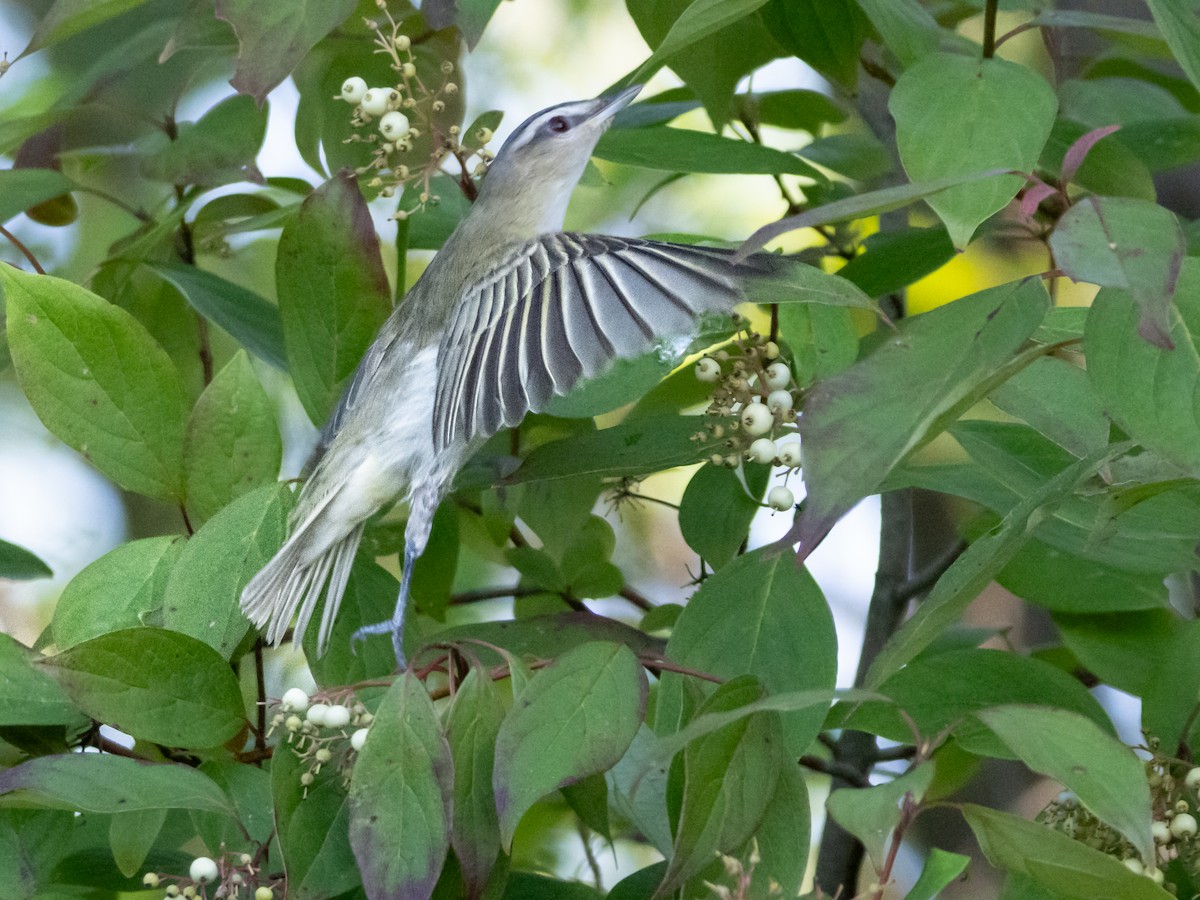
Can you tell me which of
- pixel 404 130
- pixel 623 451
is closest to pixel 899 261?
pixel 623 451

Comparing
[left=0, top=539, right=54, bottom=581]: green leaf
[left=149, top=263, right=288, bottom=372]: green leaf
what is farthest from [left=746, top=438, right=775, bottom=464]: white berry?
[left=0, top=539, right=54, bottom=581]: green leaf

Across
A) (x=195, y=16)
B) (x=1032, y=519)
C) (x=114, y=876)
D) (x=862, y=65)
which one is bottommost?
(x=114, y=876)

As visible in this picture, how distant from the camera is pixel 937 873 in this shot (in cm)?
62

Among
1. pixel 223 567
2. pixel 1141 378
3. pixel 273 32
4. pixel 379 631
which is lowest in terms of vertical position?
pixel 379 631

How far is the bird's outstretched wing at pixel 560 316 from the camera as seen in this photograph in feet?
2.63

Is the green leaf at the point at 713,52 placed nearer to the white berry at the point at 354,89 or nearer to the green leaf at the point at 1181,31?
the white berry at the point at 354,89

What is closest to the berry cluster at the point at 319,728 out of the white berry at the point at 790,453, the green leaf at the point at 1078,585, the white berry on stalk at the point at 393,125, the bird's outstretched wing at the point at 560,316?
the bird's outstretched wing at the point at 560,316

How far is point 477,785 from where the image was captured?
69 centimetres

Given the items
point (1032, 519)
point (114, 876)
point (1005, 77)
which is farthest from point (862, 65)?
point (114, 876)

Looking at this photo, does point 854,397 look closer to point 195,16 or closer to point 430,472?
point 430,472

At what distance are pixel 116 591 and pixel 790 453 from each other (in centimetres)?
46

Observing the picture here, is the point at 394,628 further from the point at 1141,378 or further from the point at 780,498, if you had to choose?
the point at 1141,378

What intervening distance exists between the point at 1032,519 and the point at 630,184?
64.4 inches

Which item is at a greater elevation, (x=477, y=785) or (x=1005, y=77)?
(x=1005, y=77)
